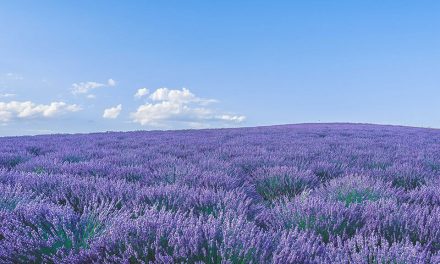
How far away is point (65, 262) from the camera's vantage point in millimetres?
1887

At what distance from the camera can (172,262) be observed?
1.77 m

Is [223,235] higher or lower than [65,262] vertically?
higher

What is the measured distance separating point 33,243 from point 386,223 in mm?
2125

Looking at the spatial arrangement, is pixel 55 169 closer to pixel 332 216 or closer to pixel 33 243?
pixel 33 243

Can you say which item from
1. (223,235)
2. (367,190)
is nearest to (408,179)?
(367,190)

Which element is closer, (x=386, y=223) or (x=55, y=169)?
(x=386, y=223)

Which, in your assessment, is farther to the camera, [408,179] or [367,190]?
[408,179]

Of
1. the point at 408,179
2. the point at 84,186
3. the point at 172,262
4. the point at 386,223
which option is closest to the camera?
the point at 172,262

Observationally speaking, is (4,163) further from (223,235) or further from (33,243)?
(223,235)

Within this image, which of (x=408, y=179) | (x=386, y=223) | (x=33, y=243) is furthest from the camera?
(x=408, y=179)

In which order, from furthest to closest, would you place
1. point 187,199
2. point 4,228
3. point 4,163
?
point 4,163 < point 187,199 < point 4,228

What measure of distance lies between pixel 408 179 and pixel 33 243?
4.45m

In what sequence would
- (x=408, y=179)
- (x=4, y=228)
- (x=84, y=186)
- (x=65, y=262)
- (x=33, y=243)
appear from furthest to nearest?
(x=408, y=179), (x=84, y=186), (x=4, y=228), (x=33, y=243), (x=65, y=262)

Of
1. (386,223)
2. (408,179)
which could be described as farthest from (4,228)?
(408,179)
